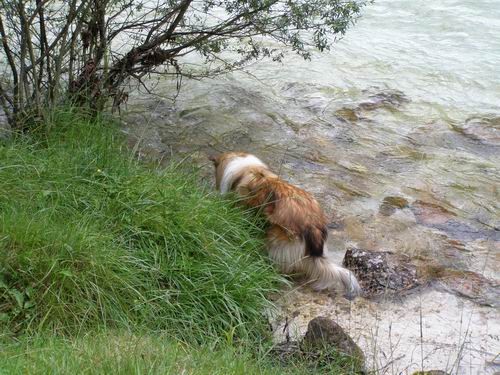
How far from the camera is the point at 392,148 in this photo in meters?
7.22

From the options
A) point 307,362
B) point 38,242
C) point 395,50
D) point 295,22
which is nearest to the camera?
point 307,362

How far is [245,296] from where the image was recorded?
470 cm

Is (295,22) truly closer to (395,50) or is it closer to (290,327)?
(290,327)

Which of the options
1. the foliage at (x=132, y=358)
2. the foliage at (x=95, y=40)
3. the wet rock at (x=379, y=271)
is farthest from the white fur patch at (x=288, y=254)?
the foliage at (x=95, y=40)

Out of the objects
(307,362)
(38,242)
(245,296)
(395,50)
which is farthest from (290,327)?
(395,50)

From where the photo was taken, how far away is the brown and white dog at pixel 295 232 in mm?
5094

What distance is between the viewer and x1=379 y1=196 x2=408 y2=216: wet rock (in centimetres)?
611

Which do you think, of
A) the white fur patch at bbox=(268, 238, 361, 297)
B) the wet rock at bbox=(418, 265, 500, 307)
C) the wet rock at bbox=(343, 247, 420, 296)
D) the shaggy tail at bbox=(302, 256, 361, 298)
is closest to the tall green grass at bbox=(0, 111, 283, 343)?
the white fur patch at bbox=(268, 238, 361, 297)

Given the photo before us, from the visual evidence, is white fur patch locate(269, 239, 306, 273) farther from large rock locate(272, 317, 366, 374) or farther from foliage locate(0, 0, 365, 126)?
foliage locate(0, 0, 365, 126)

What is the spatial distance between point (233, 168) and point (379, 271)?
1.34 meters

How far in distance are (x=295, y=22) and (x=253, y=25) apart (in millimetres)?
344

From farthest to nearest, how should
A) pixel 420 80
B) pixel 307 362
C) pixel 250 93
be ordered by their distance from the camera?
pixel 420 80 < pixel 250 93 < pixel 307 362

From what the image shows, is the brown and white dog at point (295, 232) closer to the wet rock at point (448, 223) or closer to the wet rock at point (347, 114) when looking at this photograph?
the wet rock at point (448, 223)

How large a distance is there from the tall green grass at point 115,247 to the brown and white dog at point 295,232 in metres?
0.13
